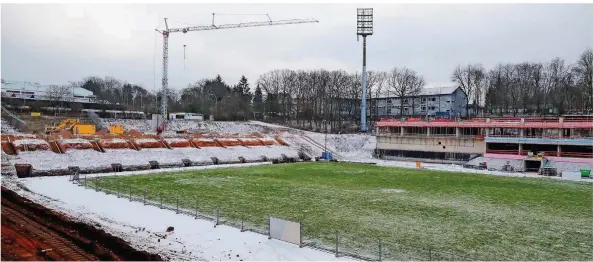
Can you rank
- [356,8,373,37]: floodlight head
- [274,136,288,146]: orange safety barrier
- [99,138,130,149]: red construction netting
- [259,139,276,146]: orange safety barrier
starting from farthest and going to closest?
1. [356,8,373,37]: floodlight head
2. [274,136,288,146]: orange safety barrier
3. [259,139,276,146]: orange safety barrier
4. [99,138,130,149]: red construction netting

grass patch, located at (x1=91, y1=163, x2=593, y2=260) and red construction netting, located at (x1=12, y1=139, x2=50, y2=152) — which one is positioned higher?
red construction netting, located at (x1=12, y1=139, x2=50, y2=152)

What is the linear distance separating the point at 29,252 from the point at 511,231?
19.3 m

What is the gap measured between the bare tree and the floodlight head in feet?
58.8

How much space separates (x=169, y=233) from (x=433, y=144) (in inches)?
1906

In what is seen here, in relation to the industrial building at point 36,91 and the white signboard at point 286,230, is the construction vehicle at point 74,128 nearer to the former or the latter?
the white signboard at point 286,230

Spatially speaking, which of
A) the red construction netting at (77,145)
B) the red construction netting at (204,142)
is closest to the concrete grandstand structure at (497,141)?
the red construction netting at (204,142)

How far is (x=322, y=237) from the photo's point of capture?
57.6ft

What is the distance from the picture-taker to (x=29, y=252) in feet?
46.8

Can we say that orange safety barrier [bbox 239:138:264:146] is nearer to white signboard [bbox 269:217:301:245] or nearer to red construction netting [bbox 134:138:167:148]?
red construction netting [bbox 134:138:167:148]

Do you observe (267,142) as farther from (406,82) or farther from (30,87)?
(30,87)

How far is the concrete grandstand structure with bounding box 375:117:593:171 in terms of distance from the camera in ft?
153

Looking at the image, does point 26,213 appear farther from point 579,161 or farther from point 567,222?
point 579,161

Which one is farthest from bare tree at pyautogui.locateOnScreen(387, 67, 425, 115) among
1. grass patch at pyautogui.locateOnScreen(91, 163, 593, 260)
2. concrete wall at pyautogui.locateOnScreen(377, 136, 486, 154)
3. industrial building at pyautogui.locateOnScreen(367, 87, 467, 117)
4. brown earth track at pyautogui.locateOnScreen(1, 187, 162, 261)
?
brown earth track at pyautogui.locateOnScreen(1, 187, 162, 261)

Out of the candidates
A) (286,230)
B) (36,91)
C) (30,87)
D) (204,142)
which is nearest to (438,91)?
(204,142)
